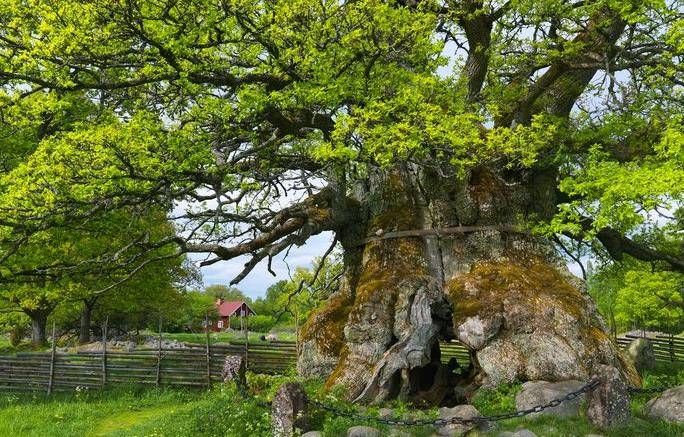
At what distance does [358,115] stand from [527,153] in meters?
2.92

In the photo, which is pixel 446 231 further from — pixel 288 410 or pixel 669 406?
pixel 288 410

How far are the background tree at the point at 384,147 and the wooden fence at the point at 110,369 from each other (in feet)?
23.5

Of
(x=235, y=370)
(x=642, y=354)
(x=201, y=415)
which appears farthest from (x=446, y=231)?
(x=642, y=354)

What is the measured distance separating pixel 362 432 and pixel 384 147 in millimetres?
4233

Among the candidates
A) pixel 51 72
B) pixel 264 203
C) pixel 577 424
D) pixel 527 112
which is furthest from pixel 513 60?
pixel 51 72

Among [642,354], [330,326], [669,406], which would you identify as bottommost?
[642,354]

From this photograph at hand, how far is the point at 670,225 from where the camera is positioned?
14094mm

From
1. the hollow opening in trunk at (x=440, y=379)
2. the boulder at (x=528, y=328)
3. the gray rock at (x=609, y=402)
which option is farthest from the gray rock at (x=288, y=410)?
the gray rock at (x=609, y=402)

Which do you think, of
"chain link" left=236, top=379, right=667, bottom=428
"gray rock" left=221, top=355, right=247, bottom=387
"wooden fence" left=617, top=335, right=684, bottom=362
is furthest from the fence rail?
"wooden fence" left=617, top=335, right=684, bottom=362

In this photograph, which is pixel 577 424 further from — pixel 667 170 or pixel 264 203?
pixel 264 203

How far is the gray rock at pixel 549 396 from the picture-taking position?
8195 millimetres

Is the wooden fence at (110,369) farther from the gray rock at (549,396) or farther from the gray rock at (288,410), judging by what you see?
the gray rock at (549,396)

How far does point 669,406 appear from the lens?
814 cm

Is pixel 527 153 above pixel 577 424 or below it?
above
